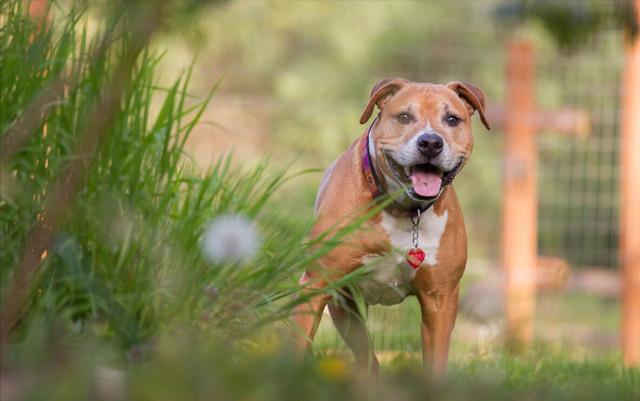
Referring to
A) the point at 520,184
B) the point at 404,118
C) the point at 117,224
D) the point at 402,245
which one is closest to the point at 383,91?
the point at 404,118

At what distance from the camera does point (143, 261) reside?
10.8 feet

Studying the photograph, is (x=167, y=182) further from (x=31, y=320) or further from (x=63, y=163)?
(x=31, y=320)

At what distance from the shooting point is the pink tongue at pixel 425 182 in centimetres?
403

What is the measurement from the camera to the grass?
8.16ft

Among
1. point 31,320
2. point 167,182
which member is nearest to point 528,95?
point 167,182

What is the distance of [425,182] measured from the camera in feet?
13.3

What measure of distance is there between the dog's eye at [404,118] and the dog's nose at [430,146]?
20 centimetres

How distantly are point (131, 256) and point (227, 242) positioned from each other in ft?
0.95

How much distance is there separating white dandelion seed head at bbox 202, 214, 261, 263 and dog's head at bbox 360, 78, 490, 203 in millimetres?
756

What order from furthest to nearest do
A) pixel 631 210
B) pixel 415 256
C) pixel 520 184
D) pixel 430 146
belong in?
1. pixel 520 184
2. pixel 631 210
3. pixel 415 256
4. pixel 430 146

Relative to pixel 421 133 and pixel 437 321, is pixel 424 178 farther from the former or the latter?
pixel 437 321

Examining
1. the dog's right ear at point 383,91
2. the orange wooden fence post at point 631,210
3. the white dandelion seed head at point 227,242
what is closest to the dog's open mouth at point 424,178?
the dog's right ear at point 383,91

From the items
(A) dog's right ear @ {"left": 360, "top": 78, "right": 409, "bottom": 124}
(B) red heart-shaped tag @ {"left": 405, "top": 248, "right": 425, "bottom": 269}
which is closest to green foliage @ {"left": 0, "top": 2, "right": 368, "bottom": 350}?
(B) red heart-shaped tag @ {"left": 405, "top": 248, "right": 425, "bottom": 269}

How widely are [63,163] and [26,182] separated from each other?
13 centimetres
